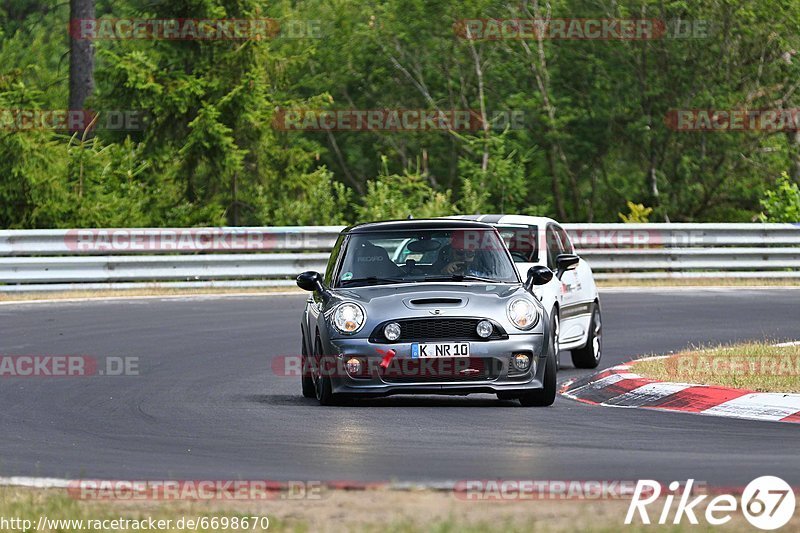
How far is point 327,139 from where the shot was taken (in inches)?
1891

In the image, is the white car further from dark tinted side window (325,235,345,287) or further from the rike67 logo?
the rike67 logo

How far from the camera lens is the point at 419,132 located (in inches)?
1796

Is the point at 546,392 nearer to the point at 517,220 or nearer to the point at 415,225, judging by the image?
the point at 415,225

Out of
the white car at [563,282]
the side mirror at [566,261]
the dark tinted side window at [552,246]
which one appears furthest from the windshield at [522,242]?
the side mirror at [566,261]

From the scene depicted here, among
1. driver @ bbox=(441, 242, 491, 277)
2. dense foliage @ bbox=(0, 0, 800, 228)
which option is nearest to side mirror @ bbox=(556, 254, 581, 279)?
driver @ bbox=(441, 242, 491, 277)

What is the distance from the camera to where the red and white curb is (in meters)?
11.7

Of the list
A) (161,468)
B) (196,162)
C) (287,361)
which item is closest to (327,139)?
(196,162)

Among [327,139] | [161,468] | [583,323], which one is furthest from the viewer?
[327,139]

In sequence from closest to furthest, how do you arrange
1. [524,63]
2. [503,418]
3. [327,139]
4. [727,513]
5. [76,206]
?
[727,513] → [503,418] → [76,206] → [524,63] → [327,139]

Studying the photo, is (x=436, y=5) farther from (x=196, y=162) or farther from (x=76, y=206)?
(x=76, y=206)

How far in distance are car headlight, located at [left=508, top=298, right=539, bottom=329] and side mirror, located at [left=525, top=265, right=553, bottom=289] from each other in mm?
662

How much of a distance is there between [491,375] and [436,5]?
31699 mm

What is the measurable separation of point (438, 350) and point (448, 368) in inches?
6.1

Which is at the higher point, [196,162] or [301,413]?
[196,162]
